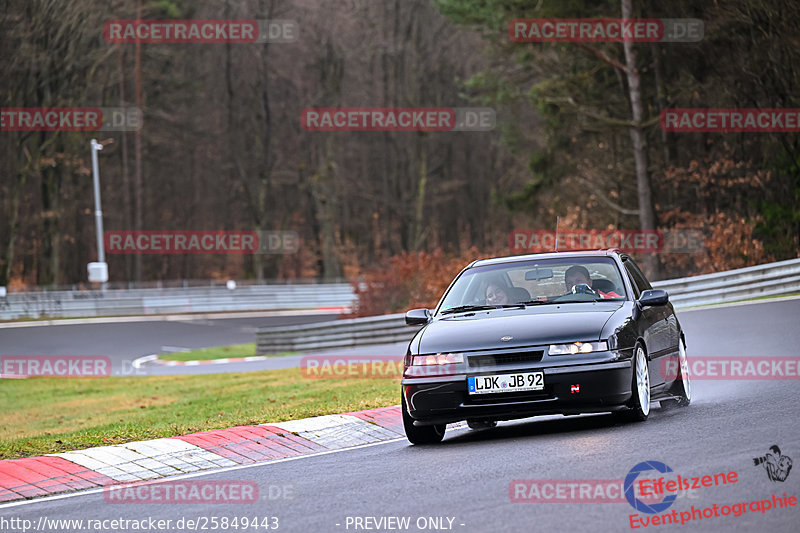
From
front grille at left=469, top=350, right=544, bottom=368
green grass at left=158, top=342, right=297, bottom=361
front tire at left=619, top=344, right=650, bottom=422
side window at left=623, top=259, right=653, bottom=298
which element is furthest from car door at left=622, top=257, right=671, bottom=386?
green grass at left=158, top=342, right=297, bottom=361

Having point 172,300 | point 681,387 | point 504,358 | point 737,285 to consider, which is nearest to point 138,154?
point 172,300

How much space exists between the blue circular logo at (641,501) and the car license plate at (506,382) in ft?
5.71

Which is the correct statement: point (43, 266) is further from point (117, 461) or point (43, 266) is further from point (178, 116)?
point (117, 461)

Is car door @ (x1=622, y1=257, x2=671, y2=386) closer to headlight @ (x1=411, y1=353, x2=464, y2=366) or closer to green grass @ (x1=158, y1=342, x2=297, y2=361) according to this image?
headlight @ (x1=411, y1=353, x2=464, y2=366)

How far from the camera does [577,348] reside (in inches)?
365

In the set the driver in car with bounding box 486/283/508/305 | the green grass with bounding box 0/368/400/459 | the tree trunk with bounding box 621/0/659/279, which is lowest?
the green grass with bounding box 0/368/400/459

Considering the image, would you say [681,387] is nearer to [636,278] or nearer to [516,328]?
[636,278]

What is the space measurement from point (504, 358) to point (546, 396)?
446mm

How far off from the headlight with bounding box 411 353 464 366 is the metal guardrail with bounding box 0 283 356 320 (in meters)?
33.2

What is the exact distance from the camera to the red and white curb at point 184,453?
870 centimetres

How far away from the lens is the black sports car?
362 inches

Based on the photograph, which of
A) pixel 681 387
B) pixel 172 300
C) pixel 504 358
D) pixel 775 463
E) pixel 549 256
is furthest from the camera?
pixel 172 300

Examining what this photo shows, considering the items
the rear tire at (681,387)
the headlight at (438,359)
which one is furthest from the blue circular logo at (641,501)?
the rear tire at (681,387)

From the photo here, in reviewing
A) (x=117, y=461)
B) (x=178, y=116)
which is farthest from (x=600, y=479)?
(x=178, y=116)
